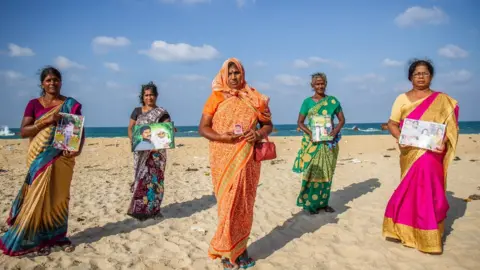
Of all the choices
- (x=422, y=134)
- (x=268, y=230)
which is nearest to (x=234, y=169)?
(x=268, y=230)

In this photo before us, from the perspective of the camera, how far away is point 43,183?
3854 millimetres

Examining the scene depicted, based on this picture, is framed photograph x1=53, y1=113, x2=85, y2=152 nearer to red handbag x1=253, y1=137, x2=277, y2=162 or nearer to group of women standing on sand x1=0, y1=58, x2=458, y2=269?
group of women standing on sand x1=0, y1=58, x2=458, y2=269

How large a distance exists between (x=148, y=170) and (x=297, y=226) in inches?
101

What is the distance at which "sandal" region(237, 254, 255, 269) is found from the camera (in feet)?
12.0

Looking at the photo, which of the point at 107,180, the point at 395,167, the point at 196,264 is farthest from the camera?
the point at 395,167

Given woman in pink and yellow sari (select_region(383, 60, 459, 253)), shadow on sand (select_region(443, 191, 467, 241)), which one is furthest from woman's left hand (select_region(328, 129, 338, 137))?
shadow on sand (select_region(443, 191, 467, 241))

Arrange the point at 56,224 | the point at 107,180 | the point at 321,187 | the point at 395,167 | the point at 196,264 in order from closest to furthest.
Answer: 1. the point at 196,264
2. the point at 56,224
3. the point at 321,187
4. the point at 107,180
5. the point at 395,167

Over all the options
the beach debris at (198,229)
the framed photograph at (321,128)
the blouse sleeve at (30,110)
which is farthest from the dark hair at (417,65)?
the blouse sleeve at (30,110)

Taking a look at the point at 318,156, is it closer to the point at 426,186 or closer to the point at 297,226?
the point at 297,226

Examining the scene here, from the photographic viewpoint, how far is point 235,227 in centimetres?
353

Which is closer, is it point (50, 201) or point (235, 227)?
point (235, 227)

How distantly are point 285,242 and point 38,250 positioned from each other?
120 inches

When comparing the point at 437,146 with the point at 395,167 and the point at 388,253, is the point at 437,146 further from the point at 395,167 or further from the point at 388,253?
the point at 395,167

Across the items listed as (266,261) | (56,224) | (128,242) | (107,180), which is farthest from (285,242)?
(107,180)
